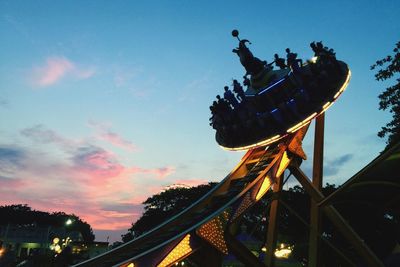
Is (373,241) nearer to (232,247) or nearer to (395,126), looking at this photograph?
(395,126)

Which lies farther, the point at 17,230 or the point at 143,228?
the point at 17,230

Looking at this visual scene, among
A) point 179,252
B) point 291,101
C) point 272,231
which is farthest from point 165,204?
point 179,252

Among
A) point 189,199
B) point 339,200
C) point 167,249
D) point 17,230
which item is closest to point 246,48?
point 339,200

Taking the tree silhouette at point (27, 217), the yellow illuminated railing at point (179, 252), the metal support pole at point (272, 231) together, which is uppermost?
the tree silhouette at point (27, 217)

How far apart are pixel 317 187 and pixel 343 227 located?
268cm

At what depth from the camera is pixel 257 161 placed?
→ 17.1 m

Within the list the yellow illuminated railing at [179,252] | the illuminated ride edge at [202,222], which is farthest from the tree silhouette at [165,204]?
the yellow illuminated railing at [179,252]

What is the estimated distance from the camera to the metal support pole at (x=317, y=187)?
15102 mm

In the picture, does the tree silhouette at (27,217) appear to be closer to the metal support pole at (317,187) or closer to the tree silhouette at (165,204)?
the tree silhouette at (165,204)

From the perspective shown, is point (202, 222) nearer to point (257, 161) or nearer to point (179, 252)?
point (179, 252)

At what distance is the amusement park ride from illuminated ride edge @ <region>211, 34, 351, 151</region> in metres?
0.04

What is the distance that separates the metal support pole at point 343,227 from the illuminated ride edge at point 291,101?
7.10 ft

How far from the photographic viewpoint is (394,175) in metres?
14.6

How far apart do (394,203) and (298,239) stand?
64.9 ft
